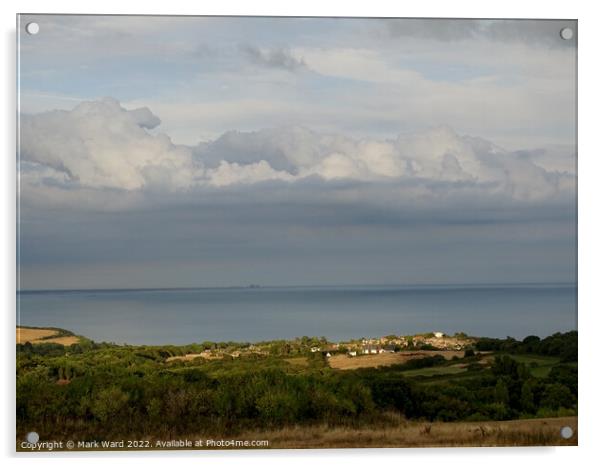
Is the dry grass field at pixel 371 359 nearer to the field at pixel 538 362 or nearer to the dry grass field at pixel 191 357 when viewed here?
the field at pixel 538 362

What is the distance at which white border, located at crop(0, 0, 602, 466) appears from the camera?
4.68m

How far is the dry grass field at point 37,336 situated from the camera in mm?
4648

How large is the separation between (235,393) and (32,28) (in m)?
2.14

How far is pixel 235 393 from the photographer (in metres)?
4.78

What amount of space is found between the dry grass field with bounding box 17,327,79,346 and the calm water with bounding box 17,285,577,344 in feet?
0.23

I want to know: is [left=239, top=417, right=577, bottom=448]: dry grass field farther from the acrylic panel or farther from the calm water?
the calm water

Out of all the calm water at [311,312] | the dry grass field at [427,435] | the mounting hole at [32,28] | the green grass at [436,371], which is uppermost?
the mounting hole at [32,28]

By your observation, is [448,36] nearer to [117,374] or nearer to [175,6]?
[175,6]

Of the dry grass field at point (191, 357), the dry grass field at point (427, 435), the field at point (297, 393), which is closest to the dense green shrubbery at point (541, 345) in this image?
the field at point (297, 393)

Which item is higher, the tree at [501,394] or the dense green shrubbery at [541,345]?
the dense green shrubbery at [541,345]

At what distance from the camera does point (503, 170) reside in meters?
4.89

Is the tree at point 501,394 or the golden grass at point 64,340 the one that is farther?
the tree at point 501,394

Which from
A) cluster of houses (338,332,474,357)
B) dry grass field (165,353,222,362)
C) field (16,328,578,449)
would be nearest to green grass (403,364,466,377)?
field (16,328,578,449)
